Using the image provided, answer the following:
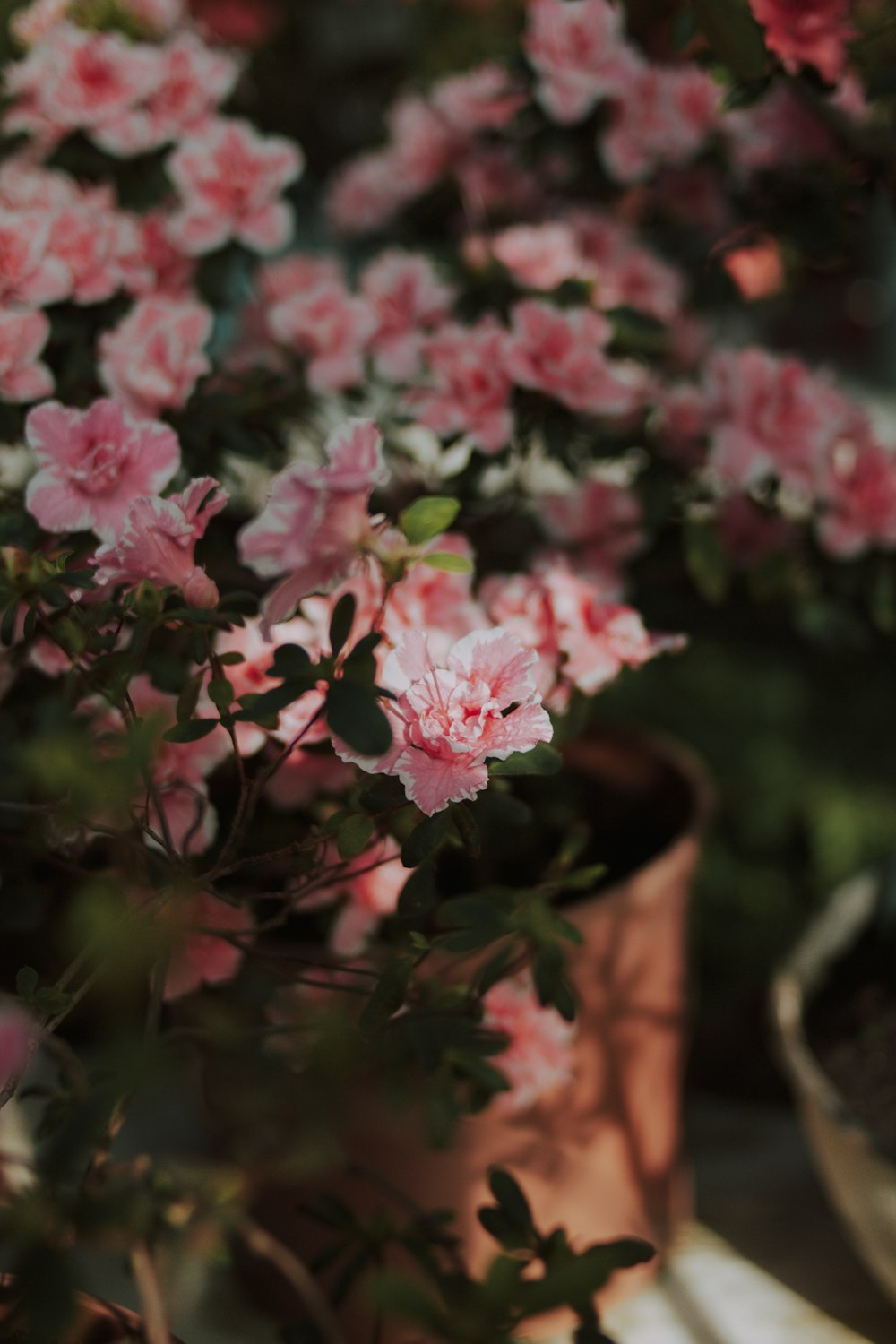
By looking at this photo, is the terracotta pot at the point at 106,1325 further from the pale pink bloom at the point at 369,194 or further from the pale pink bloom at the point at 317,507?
the pale pink bloom at the point at 369,194

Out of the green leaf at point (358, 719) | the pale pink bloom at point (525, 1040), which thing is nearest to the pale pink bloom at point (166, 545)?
the green leaf at point (358, 719)

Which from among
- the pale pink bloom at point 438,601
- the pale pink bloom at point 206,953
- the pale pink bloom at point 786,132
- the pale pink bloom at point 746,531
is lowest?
the pale pink bloom at point 206,953

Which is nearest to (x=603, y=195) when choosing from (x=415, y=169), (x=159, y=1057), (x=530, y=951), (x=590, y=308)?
(x=415, y=169)

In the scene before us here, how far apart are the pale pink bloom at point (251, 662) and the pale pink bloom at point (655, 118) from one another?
576 mm

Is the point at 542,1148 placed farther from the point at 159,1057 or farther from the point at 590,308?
the point at 590,308

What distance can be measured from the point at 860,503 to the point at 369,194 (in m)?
0.60

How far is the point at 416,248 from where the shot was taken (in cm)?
118

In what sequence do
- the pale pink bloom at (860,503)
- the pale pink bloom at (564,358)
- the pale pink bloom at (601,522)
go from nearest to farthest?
the pale pink bloom at (564,358), the pale pink bloom at (860,503), the pale pink bloom at (601,522)

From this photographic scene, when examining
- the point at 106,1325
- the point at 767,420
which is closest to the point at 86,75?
the point at 767,420

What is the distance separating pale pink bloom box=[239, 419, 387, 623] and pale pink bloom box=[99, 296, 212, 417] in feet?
1.02

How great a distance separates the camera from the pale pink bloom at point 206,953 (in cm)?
68

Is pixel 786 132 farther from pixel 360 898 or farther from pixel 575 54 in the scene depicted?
pixel 360 898

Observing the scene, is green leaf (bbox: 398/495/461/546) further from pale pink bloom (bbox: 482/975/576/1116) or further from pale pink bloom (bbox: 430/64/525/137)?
pale pink bloom (bbox: 430/64/525/137)

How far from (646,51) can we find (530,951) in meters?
1.63
